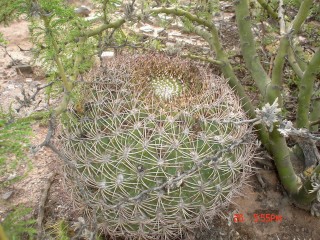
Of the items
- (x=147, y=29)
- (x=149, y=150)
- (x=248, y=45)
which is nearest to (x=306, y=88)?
(x=248, y=45)

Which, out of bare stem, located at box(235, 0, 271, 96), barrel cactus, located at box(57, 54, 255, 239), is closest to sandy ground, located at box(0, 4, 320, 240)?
barrel cactus, located at box(57, 54, 255, 239)

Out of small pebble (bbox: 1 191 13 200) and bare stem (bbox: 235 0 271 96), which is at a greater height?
bare stem (bbox: 235 0 271 96)

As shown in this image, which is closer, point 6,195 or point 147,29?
point 6,195

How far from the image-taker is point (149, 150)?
1373 millimetres

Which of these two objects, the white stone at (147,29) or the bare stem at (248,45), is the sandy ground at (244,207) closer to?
the bare stem at (248,45)

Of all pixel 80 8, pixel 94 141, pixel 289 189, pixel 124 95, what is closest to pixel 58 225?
pixel 94 141

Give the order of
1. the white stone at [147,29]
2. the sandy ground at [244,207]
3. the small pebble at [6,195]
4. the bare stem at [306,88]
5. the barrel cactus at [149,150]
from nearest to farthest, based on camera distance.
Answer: the barrel cactus at [149,150] < the bare stem at [306,88] < the sandy ground at [244,207] < the small pebble at [6,195] < the white stone at [147,29]

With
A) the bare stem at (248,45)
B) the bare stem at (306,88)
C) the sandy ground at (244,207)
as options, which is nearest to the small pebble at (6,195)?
the sandy ground at (244,207)

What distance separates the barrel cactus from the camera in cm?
138

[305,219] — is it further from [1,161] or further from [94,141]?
[1,161]

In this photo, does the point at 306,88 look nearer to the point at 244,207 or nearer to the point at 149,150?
the point at 244,207

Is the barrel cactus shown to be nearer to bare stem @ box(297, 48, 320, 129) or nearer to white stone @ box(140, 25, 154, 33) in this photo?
bare stem @ box(297, 48, 320, 129)

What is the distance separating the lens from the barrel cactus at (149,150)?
4.52 ft

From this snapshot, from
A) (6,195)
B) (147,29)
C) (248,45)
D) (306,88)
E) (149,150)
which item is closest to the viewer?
(149,150)
